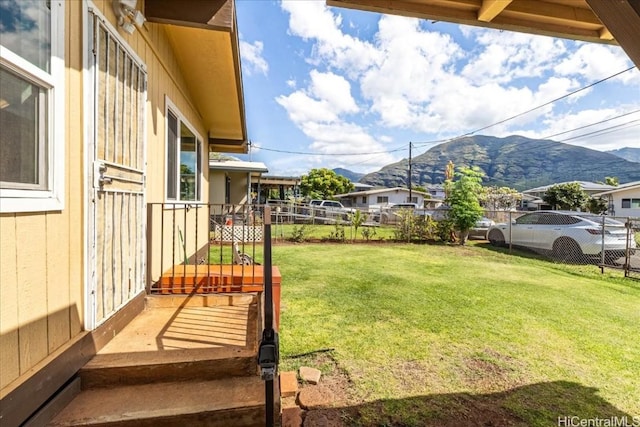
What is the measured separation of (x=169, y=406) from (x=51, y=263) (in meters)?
1.04

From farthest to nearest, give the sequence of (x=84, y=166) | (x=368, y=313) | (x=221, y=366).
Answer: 1. (x=368, y=313)
2. (x=221, y=366)
3. (x=84, y=166)

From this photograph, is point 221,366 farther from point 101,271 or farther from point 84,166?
Answer: point 84,166

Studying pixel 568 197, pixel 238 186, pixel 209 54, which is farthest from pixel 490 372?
pixel 568 197

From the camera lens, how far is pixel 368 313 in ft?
14.4

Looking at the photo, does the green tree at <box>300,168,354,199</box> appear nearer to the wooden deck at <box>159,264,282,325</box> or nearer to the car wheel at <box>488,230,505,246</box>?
the car wheel at <box>488,230,505,246</box>

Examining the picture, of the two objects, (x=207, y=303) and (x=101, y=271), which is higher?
(x=101, y=271)

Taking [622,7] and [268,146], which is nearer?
[622,7]

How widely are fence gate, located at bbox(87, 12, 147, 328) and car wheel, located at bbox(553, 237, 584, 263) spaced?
10.1 metres

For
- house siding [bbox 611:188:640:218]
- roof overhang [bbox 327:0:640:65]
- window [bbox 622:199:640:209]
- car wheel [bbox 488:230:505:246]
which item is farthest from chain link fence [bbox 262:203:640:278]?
window [bbox 622:199:640:209]

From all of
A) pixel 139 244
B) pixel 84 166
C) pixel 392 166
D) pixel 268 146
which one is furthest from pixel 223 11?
pixel 392 166

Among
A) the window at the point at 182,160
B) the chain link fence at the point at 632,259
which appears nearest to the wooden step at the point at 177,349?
the window at the point at 182,160

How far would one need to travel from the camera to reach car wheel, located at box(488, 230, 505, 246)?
1125 centimetres

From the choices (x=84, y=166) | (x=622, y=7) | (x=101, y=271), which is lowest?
(x=101, y=271)

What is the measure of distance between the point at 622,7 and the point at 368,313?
3.93m
